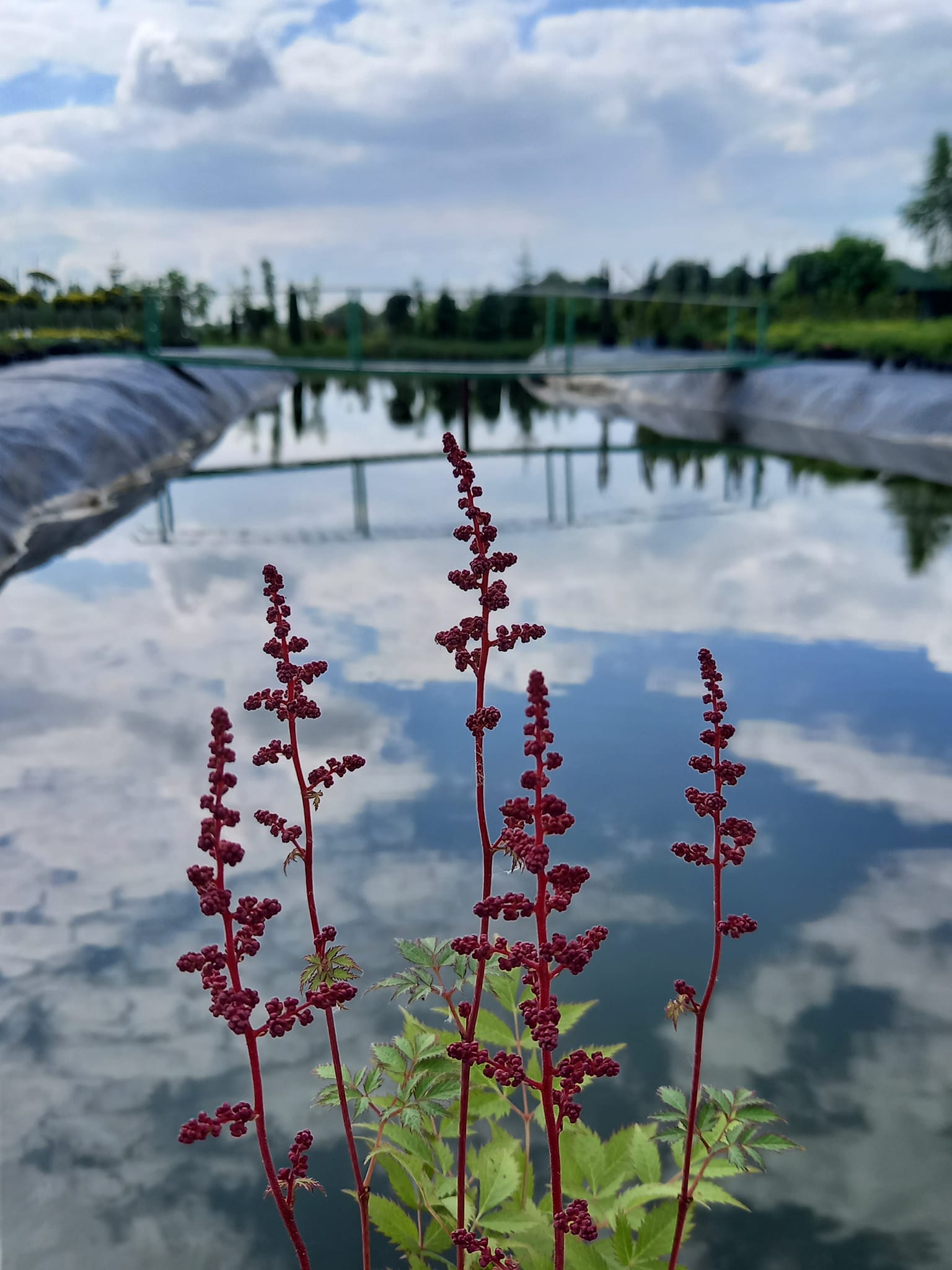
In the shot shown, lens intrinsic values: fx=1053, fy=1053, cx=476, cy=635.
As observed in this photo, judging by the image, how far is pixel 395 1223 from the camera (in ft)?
7.75

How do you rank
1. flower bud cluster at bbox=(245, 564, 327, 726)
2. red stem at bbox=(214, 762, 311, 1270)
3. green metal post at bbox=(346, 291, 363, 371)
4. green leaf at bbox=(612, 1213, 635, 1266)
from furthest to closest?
green metal post at bbox=(346, 291, 363, 371), green leaf at bbox=(612, 1213, 635, 1266), flower bud cluster at bbox=(245, 564, 327, 726), red stem at bbox=(214, 762, 311, 1270)

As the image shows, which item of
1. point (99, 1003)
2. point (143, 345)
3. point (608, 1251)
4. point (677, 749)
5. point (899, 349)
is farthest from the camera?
point (143, 345)

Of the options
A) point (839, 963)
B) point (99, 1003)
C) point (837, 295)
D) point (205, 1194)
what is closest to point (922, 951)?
point (839, 963)

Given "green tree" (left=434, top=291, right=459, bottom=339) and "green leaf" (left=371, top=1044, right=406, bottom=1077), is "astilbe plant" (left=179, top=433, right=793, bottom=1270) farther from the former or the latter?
"green tree" (left=434, top=291, right=459, bottom=339)

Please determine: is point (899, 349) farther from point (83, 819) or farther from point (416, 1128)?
point (416, 1128)

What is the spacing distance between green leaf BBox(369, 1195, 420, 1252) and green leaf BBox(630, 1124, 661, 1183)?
1.70 ft

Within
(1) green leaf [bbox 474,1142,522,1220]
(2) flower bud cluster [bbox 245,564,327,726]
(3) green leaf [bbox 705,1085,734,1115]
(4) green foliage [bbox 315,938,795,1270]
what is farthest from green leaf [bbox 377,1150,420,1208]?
(2) flower bud cluster [bbox 245,564,327,726]

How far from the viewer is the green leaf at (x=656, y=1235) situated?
2115mm

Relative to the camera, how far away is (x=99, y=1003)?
12.8 ft

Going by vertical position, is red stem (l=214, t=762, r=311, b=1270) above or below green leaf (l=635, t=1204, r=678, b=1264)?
above

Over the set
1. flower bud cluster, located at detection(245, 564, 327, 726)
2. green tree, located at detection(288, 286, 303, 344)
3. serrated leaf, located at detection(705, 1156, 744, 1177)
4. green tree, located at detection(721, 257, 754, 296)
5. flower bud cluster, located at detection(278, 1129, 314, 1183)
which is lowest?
serrated leaf, located at detection(705, 1156, 744, 1177)

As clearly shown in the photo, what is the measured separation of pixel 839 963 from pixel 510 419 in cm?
2474

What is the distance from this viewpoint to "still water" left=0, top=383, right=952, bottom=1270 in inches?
123

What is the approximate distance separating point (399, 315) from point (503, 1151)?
89.8 feet
